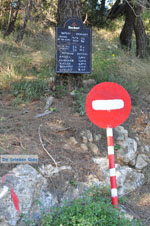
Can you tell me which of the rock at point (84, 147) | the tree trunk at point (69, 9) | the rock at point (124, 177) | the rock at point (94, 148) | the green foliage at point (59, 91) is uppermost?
the tree trunk at point (69, 9)

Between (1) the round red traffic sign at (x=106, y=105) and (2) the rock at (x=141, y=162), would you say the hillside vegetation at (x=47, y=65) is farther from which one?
(1) the round red traffic sign at (x=106, y=105)

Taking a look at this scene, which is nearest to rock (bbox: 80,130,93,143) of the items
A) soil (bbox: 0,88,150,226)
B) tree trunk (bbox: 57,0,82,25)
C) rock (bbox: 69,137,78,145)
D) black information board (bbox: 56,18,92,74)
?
soil (bbox: 0,88,150,226)

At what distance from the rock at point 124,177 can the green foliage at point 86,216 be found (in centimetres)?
77

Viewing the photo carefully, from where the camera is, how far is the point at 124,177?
419 centimetres

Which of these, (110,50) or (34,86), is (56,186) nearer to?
(34,86)

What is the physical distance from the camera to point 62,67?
545cm

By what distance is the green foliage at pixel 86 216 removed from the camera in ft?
9.67

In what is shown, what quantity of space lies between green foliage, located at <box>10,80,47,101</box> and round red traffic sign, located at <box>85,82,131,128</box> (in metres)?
2.07

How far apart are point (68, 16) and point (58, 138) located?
99.6 inches

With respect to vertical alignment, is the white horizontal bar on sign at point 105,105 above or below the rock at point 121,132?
above

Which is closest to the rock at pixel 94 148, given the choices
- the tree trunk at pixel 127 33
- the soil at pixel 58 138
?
the soil at pixel 58 138

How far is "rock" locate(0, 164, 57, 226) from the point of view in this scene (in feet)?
9.93

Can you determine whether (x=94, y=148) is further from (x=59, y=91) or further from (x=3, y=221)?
(x=3, y=221)

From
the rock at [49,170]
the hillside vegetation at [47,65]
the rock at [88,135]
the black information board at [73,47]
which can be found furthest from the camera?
the hillside vegetation at [47,65]
